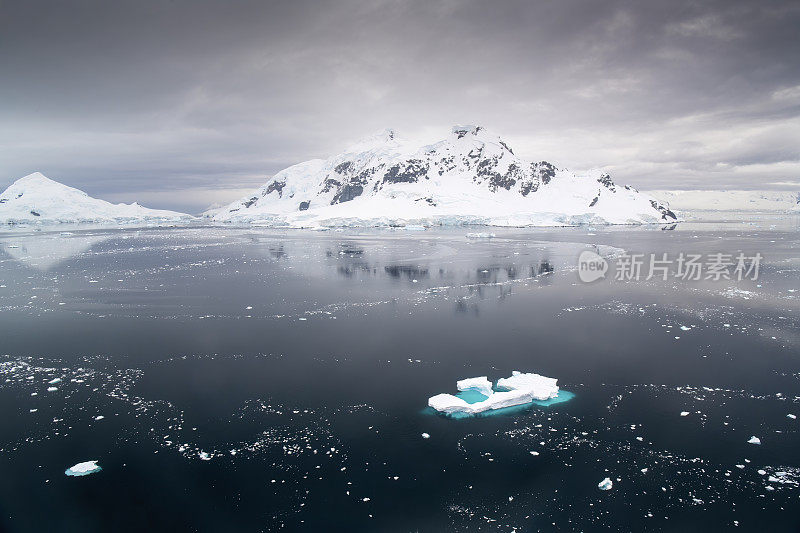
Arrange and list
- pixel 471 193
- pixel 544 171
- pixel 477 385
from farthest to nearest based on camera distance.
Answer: pixel 544 171 < pixel 471 193 < pixel 477 385

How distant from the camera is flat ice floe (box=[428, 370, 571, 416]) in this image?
1223 cm

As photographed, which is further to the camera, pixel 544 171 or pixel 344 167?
pixel 344 167

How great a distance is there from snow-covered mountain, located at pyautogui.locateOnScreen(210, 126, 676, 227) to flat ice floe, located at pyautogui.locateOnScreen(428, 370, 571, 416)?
95.4m

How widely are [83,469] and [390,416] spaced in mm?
7175

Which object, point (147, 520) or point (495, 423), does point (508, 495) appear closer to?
point (495, 423)

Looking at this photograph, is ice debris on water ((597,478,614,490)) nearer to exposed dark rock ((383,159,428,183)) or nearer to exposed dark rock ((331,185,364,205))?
exposed dark rock ((383,159,428,183))

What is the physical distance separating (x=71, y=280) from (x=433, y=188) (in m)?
108

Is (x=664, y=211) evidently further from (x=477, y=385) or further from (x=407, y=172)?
(x=477, y=385)

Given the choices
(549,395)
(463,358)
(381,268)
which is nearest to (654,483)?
(549,395)

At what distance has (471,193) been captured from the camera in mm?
131625

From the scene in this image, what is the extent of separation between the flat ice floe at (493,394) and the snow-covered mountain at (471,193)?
95352 millimetres

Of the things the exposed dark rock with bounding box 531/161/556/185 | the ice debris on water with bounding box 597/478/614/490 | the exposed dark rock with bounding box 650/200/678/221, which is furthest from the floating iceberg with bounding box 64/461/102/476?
the exposed dark rock with bounding box 650/200/678/221

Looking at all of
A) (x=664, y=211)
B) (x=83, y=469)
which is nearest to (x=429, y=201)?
(x=664, y=211)

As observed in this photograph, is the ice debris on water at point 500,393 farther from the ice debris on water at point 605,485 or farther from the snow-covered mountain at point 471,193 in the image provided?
the snow-covered mountain at point 471,193
